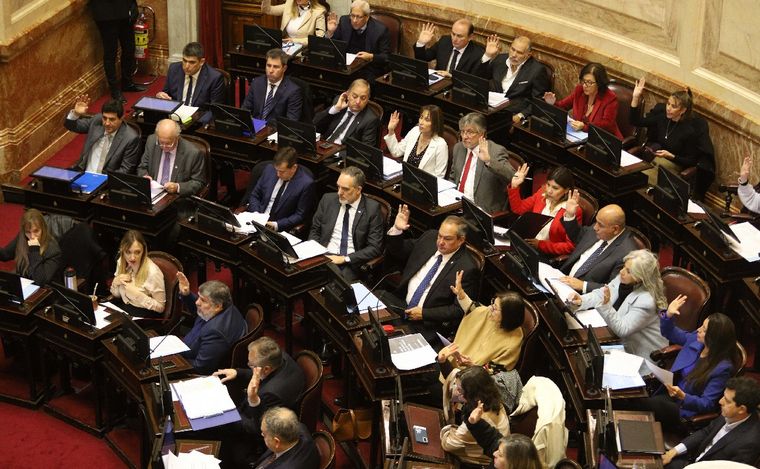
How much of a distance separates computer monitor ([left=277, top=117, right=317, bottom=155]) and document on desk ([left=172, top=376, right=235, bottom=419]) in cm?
271

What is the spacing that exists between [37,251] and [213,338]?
5.44ft

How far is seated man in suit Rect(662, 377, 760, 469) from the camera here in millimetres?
5777

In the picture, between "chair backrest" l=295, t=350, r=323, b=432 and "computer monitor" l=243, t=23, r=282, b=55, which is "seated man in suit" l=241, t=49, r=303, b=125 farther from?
"chair backrest" l=295, t=350, r=323, b=432

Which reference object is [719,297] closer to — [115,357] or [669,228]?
[669,228]

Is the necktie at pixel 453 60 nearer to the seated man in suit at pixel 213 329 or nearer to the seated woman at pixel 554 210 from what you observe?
the seated woman at pixel 554 210

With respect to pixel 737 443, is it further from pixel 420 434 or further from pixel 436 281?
pixel 436 281

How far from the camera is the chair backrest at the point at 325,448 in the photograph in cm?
584

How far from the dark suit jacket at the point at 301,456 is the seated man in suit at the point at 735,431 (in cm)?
181

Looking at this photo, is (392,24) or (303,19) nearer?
(303,19)

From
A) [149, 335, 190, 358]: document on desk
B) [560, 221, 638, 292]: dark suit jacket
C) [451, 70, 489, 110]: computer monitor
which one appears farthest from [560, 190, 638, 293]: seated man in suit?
[149, 335, 190, 358]: document on desk

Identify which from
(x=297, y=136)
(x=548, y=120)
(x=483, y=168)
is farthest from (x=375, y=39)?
(x=483, y=168)

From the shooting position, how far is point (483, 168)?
332 inches

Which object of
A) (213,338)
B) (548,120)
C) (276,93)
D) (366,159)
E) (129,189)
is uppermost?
(548,120)

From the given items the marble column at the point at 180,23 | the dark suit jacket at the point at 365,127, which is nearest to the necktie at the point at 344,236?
the dark suit jacket at the point at 365,127
